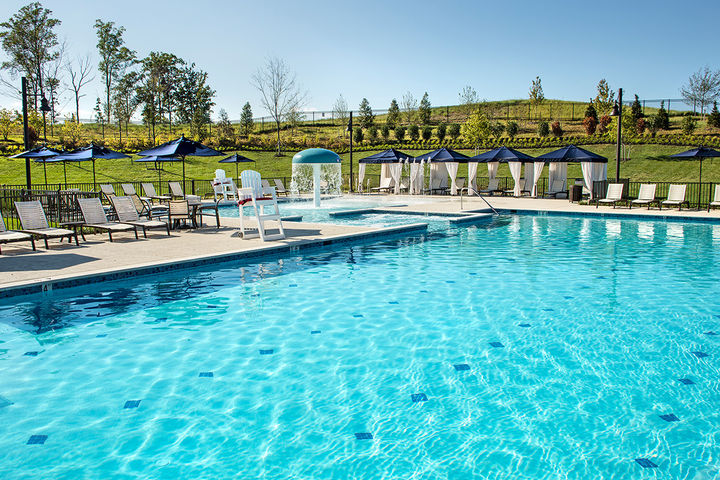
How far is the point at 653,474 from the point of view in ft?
11.8

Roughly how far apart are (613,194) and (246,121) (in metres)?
38.2

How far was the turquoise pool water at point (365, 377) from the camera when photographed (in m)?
3.80

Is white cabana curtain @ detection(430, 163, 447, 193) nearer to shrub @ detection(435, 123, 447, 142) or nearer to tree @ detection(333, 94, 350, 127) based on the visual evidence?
shrub @ detection(435, 123, 447, 142)

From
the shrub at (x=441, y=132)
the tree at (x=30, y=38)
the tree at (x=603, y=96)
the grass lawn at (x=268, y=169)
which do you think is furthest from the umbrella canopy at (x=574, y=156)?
the tree at (x=30, y=38)

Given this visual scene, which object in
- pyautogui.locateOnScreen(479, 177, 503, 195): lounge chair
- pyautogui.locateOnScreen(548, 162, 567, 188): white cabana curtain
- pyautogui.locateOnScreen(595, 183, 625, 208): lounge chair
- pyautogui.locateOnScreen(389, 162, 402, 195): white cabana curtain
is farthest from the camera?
pyautogui.locateOnScreen(389, 162, 402, 195): white cabana curtain

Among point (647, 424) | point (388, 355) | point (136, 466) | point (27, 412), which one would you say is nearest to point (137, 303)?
point (27, 412)

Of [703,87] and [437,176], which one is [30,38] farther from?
[703,87]

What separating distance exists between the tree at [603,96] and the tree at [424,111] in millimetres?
15481

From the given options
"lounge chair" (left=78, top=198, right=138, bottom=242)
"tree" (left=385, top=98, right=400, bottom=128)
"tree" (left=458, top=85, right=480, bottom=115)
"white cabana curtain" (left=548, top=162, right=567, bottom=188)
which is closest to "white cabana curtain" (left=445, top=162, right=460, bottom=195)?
"white cabana curtain" (left=548, top=162, right=567, bottom=188)

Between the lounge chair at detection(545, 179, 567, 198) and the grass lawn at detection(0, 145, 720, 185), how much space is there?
816 centimetres

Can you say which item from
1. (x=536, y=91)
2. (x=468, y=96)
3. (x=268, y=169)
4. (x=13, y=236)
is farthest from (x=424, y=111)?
(x=13, y=236)

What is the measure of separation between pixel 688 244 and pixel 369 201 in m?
12.9

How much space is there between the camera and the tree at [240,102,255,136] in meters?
50.0

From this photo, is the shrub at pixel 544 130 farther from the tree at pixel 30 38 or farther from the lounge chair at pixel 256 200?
the tree at pixel 30 38
